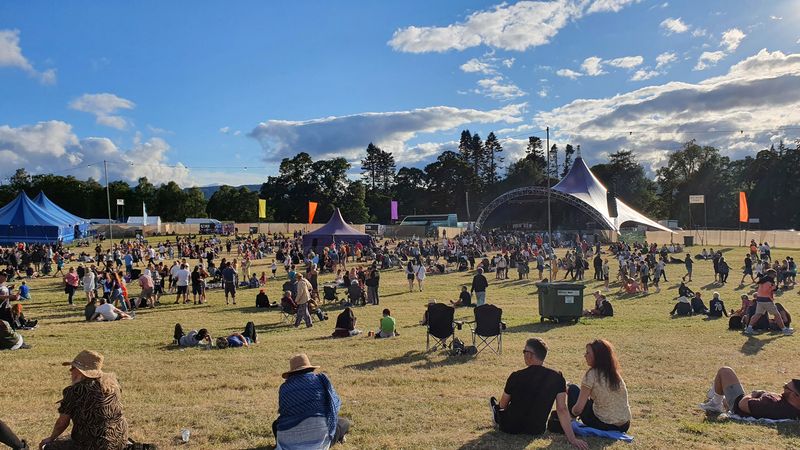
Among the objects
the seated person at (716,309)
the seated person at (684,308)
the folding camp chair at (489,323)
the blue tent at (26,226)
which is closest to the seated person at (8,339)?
the folding camp chair at (489,323)

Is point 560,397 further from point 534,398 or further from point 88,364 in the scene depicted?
point 88,364

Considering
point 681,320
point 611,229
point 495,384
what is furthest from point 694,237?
point 495,384

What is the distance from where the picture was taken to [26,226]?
1469 inches

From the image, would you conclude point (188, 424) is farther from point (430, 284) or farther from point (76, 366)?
point (430, 284)

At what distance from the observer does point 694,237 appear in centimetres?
A: 4372

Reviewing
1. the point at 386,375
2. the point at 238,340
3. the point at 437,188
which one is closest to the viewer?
the point at 386,375

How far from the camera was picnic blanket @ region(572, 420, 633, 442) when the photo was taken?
509 cm

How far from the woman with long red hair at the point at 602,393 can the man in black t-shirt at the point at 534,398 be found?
0.25 m

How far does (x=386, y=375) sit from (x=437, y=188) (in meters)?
84.5

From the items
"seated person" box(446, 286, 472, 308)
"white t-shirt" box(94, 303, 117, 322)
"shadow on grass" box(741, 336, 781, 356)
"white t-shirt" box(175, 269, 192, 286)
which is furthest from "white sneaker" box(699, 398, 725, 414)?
"white t-shirt" box(175, 269, 192, 286)

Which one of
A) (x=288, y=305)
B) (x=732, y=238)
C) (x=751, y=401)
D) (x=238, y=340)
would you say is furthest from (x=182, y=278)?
(x=732, y=238)

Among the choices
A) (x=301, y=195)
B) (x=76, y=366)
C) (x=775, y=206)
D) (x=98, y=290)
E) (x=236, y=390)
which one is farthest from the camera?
(x=301, y=195)

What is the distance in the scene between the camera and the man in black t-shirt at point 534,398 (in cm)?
493

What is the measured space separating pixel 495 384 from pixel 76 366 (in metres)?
5.22
